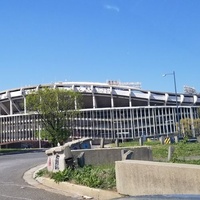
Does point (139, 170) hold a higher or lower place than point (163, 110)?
lower

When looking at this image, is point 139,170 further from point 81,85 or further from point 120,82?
point 120,82

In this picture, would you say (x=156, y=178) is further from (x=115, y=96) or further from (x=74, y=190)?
(x=115, y=96)

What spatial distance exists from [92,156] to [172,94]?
109 metres

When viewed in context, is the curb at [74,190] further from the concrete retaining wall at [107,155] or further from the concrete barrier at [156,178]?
the concrete retaining wall at [107,155]

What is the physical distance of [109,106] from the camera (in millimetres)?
127562

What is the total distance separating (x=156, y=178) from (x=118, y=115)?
110 meters

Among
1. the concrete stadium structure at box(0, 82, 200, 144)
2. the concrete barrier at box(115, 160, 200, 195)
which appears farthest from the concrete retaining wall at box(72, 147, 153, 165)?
the concrete stadium structure at box(0, 82, 200, 144)

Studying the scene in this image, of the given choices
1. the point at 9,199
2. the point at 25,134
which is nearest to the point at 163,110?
the point at 25,134

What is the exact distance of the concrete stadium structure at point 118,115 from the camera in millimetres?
113812

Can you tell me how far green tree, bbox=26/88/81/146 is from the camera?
45.1 metres

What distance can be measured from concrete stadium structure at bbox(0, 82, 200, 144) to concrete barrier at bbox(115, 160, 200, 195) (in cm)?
10196

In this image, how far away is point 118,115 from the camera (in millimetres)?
116500

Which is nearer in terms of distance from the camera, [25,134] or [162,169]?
[162,169]

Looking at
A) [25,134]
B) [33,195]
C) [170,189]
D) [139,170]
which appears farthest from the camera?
[25,134]
